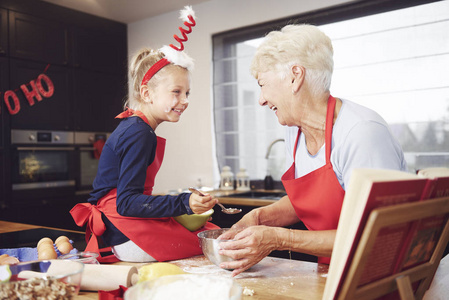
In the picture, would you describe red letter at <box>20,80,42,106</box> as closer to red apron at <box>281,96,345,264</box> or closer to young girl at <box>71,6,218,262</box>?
young girl at <box>71,6,218,262</box>

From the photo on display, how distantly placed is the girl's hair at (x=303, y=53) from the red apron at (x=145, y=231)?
0.60 meters

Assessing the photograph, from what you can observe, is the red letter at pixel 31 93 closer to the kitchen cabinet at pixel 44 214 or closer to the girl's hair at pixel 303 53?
the kitchen cabinet at pixel 44 214

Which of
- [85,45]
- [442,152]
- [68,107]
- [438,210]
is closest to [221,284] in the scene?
[438,210]

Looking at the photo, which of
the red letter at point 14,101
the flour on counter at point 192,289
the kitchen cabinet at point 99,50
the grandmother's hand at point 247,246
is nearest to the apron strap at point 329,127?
the grandmother's hand at point 247,246

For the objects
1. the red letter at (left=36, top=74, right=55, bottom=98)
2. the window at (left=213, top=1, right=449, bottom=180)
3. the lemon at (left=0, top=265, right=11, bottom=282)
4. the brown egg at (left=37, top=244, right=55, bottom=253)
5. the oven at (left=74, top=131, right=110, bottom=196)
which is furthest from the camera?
the oven at (left=74, top=131, right=110, bottom=196)

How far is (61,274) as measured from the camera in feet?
2.32

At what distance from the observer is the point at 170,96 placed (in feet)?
4.67

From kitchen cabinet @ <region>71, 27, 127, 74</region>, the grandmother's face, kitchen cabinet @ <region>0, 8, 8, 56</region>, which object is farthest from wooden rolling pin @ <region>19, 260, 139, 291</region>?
kitchen cabinet @ <region>71, 27, 127, 74</region>

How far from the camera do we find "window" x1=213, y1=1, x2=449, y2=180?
279 centimetres

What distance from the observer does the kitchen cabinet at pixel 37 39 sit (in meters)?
3.54

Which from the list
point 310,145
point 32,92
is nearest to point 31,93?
point 32,92

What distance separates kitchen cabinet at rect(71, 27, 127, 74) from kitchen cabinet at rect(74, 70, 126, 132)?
0.08 m

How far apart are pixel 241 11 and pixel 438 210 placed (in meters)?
3.34

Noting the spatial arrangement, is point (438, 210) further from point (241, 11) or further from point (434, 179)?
point (241, 11)
